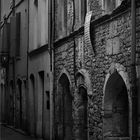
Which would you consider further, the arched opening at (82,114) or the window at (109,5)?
the arched opening at (82,114)

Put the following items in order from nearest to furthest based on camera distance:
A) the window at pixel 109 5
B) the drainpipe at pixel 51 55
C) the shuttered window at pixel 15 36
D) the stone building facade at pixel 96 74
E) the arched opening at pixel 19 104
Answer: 1. the stone building facade at pixel 96 74
2. the window at pixel 109 5
3. the drainpipe at pixel 51 55
4. the shuttered window at pixel 15 36
5. the arched opening at pixel 19 104

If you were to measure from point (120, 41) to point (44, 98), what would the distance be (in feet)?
24.4

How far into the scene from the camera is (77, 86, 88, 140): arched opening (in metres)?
12.0

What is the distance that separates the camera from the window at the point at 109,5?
9.35 meters

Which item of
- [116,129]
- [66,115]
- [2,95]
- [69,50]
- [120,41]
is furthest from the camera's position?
[2,95]

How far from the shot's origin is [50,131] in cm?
1471

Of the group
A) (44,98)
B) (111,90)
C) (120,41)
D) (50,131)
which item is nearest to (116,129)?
(111,90)

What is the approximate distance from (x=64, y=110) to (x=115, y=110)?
4418 millimetres

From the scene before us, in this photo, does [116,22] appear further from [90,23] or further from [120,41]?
[90,23]

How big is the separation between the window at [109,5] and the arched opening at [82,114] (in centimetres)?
277

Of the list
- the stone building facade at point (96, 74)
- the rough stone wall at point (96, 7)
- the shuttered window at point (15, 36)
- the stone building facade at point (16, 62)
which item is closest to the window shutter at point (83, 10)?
the stone building facade at point (96, 74)

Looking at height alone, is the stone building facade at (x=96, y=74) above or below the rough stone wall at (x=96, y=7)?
below

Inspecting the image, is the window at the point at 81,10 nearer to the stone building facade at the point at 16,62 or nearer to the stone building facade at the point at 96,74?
the stone building facade at the point at 96,74

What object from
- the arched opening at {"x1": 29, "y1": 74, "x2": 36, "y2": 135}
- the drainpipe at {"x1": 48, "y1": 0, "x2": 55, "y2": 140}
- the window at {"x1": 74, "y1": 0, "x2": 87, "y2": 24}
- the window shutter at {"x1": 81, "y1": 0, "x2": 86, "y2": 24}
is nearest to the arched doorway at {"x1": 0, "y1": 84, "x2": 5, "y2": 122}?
the arched opening at {"x1": 29, "y1": 74, "x2": 36, "y2": 135}
